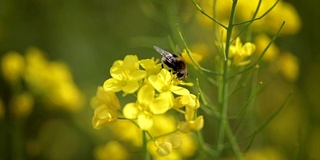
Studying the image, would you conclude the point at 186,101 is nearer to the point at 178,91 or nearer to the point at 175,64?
the point at 178,91

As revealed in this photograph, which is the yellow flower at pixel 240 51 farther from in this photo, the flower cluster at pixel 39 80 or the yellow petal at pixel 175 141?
the flower cluster at pixel 39 80

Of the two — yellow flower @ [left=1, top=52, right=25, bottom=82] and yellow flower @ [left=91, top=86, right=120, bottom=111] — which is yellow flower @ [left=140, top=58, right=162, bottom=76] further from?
yellow flower @ [left=1, top=52, right=25, bottom=82]

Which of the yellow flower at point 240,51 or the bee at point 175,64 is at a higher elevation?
the bee at point 175,64

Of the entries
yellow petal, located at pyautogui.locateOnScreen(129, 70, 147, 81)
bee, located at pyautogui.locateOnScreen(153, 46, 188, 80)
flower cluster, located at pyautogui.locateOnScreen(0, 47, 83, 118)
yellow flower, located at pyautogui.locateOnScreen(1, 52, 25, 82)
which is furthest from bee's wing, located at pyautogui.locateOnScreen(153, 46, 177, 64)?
yellow flower, located at pyautogui.locateOnScreen(1, 52, 25, 82)

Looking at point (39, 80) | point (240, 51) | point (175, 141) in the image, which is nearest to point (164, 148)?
point (175, 141)

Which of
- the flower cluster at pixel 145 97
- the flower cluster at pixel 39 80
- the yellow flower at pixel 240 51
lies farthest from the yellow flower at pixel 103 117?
the flower cluster at pixel 39 80

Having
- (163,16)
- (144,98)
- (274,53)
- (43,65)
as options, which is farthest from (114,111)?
(163,16)

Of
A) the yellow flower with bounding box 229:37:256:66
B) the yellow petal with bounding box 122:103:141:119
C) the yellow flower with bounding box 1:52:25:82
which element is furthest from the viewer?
the yellow flower with bounding box 1:52:25:82
